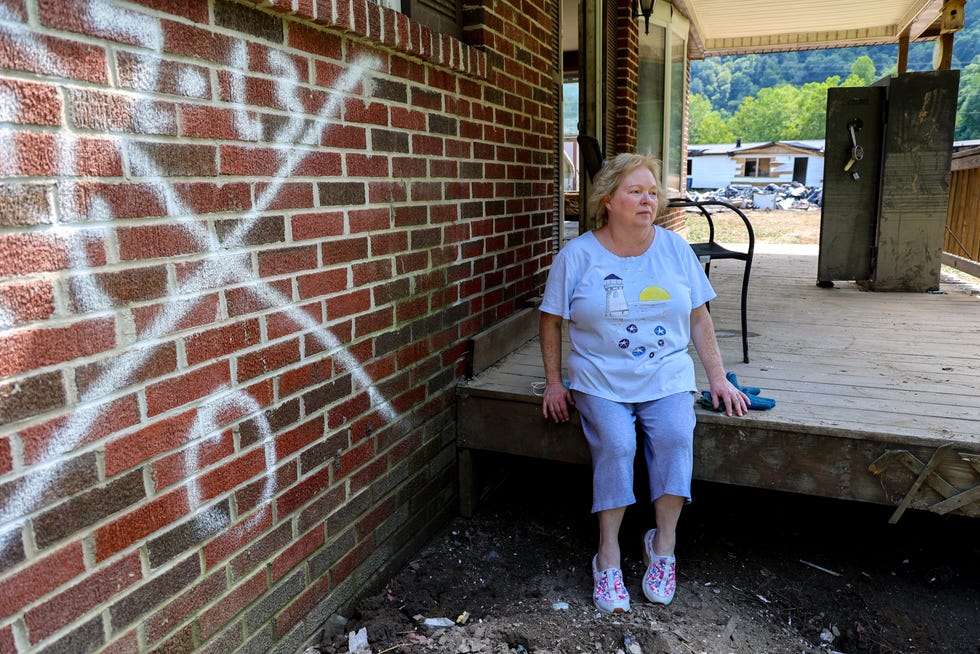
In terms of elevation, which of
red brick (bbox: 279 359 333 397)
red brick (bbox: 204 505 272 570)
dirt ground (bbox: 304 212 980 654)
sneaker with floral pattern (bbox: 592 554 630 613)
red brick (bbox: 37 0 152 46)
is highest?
red brick (bbox: 37 0 152 46)

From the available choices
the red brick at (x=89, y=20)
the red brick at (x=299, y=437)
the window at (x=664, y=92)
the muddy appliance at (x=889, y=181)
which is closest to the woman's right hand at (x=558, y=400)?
the red brick at (x=299, y=437)

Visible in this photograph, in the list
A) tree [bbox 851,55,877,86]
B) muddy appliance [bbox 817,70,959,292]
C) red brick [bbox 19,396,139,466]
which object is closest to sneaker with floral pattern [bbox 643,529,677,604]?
red brick [bbox 19,396,139,466]

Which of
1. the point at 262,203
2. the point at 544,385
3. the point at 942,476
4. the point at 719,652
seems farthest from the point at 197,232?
the point at 942,476

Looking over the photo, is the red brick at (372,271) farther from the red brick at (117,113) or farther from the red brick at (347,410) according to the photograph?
the red brick at (117,113)

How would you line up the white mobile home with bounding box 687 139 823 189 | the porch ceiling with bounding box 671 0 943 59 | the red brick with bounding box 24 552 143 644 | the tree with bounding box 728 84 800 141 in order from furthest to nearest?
1. the tree with bounding box 728 84 800 141
2. the white mobile home with bounding box 687 139 823 189
3. the porch ceiling with bounding box 671 0 943 59
4. the red brick with bounding box 24 552 143 644

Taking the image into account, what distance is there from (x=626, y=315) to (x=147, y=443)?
1.55 m

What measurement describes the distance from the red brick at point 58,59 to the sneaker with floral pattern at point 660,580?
2158 mm

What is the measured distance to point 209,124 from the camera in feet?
5.45

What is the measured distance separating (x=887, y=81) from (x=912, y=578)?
3.62 meters

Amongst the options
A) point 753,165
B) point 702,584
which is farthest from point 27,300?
point 753,165

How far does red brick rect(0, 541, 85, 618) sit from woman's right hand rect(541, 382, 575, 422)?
1.63 metres

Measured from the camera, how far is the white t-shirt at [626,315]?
2518 millimetres

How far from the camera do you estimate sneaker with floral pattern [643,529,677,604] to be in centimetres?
250

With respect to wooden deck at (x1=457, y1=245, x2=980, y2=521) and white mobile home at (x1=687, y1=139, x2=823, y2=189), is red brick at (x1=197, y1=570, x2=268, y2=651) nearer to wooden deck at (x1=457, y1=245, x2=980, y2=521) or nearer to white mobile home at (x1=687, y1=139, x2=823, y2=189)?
wooden deck at (x1=457, y1=245, x2=980, y2=521)
